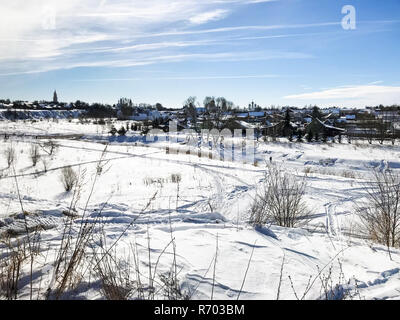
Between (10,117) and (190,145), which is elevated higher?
(10,117)

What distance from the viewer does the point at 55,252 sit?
3.08 meters

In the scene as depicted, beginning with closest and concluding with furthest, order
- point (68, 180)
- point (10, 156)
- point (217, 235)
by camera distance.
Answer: point (217, 235) → point (68, 180) → point (10, 156)

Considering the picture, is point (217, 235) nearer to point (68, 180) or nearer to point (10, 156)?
point (68, 180)

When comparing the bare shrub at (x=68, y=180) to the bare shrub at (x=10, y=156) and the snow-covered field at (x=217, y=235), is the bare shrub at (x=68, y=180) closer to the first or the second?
the snow-covered field at (x=217, y=235)

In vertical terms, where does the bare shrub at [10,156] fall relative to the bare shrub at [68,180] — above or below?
above

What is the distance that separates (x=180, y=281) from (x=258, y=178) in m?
12.6

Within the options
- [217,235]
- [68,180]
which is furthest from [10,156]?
[217,235]

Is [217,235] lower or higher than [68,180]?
higher

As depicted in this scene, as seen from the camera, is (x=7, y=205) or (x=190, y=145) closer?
(x=7, y=205)

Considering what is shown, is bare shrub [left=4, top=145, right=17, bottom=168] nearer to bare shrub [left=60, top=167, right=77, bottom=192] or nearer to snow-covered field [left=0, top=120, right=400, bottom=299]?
snow-covered field [left=0, top=120, right=400, bottom=299]

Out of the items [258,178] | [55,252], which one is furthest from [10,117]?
[55,252]

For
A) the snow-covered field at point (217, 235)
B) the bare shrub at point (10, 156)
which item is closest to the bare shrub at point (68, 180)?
the snow-covered field at point (217, 235)

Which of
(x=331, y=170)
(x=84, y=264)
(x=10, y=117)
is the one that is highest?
(x=10, y=117)
